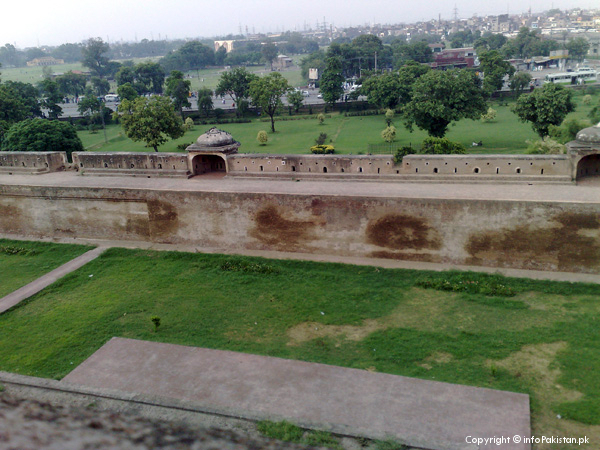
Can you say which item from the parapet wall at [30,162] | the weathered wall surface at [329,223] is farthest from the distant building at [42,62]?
the weathered wall surface at [329,223]

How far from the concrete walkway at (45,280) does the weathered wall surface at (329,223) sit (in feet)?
4.09

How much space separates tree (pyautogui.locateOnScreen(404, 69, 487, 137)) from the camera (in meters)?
20.6

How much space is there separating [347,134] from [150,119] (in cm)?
1084

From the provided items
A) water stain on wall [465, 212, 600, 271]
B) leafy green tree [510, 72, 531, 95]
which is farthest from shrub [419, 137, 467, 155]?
leafy green tree [510, 72, 531, 95]

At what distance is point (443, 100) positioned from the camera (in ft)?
68.7

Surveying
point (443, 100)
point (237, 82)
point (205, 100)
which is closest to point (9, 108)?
point (205, 100)

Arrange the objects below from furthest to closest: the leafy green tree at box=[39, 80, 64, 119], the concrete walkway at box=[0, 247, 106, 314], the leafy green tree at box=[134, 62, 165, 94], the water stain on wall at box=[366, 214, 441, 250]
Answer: the leafy green tree at box=[134, 62, 165, 94] < the leafy green tree at box=[39, 80, 64, 119] < the water stain on wall at box=[366, 214, 441, 250] < the concrete walkway at box=[0, 247, 106, 314]

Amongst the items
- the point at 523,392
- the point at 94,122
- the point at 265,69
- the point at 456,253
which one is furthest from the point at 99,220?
the point at 265,69

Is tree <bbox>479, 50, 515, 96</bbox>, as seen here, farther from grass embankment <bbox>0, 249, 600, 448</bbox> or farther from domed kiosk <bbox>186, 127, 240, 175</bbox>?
grass embankment <bbox>0, 249, 600, 448</bbox>

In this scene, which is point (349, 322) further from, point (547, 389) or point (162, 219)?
point (162, 219)

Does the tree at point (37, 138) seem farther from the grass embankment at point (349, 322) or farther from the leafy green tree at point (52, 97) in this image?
the leafy green tree at point (52, 97)

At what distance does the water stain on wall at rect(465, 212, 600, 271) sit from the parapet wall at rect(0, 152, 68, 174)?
41.2ft

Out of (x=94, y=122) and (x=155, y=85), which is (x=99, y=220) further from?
(x=155, y=85)

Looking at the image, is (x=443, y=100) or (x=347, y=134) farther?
(x=347, y=134)
